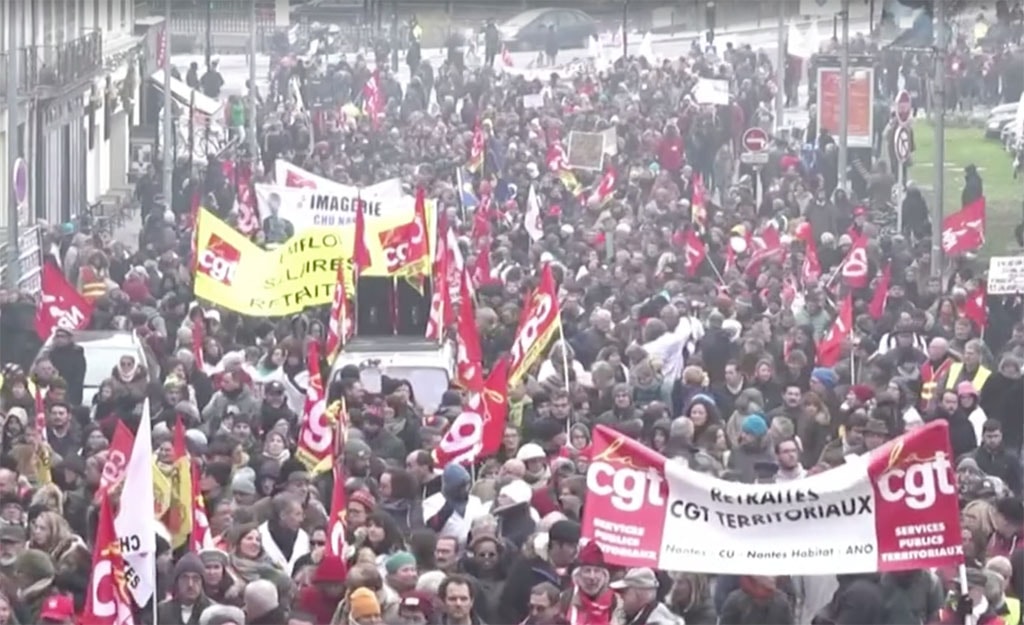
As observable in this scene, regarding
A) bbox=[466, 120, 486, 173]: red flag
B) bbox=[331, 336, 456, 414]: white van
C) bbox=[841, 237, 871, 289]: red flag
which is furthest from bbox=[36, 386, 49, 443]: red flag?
bbox=[466, 120, 486, 173]: red flag

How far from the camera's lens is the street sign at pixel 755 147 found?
129ft

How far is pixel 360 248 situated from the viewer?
23625 mm

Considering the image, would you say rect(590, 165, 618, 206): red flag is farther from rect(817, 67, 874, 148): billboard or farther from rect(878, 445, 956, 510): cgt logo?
rect(878, 445, 956, 510): cgt logo

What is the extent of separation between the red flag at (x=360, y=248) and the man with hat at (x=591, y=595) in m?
10.8

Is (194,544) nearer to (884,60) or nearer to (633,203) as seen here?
(633,203)

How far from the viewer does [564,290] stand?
85.4 ft

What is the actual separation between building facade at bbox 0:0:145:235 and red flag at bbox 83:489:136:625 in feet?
74.4

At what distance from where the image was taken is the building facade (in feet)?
138

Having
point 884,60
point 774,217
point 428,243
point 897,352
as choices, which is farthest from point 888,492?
point 884,60

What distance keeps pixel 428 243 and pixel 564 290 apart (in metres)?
1.87

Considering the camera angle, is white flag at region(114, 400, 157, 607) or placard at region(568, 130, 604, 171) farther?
placard at region(568, 130, 604, 171)

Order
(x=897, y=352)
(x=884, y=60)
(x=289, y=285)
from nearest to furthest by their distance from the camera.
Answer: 1. (x=897, y=352)
2. (x=289, y=285)
3. (x=884, y=60)

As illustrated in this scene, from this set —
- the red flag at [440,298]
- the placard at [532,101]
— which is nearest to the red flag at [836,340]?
the red flag at [440,298]

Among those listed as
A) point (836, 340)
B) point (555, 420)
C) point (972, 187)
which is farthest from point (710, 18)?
point (555, 420)
